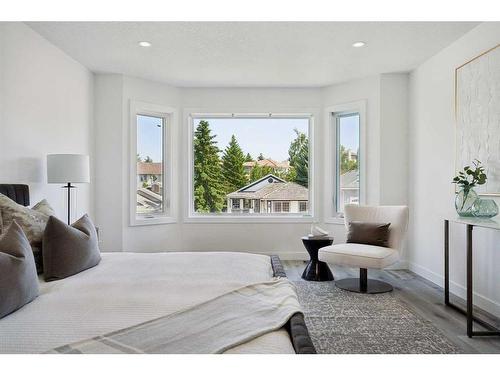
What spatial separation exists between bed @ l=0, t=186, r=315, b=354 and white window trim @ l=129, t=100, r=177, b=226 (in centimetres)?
251

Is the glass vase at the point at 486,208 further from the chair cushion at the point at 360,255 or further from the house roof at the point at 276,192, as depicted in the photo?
the house roof at the point at 276,192

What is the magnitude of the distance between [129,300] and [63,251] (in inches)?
30.0

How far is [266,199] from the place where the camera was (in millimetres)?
5465

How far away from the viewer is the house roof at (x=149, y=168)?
198 inches

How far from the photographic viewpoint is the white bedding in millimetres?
1191

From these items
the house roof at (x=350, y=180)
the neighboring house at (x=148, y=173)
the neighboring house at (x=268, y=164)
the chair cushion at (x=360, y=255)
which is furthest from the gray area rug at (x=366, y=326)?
the neighboring house at (x=148, y=173)

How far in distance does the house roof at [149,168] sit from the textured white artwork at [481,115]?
3.80 meters

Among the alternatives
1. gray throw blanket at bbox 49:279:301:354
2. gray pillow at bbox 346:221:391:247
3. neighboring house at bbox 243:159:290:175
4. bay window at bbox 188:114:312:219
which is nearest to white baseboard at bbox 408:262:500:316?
gray pillow at bbox 346:221:391:247

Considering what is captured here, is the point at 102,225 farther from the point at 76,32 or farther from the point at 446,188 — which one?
the point at 446,188

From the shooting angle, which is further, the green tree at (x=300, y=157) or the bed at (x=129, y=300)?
the green tree at (x=300, y=157)

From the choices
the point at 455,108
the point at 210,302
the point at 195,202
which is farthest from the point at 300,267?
the point at 210,302

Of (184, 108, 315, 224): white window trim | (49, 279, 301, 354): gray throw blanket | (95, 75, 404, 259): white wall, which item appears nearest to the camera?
(49, 279, 301, 354): gray throw blanket

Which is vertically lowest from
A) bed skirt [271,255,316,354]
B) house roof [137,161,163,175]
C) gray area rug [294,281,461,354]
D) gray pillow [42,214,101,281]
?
gray area rug [294,281,461,354]

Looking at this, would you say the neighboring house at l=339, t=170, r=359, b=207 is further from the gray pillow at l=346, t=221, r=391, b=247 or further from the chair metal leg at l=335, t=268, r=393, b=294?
the chair metal leg at l=335, t=268, r=393, b=294
